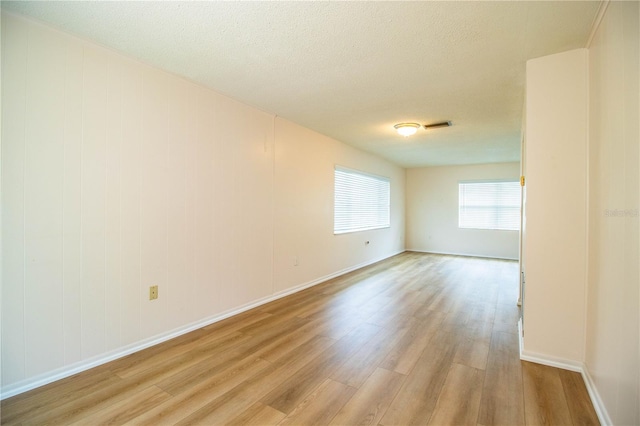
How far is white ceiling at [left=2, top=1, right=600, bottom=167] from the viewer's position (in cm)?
177

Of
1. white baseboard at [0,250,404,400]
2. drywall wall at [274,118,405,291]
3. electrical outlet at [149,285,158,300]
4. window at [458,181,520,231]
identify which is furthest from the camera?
window at [458,181,520,231]

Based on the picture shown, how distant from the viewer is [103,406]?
175 cm

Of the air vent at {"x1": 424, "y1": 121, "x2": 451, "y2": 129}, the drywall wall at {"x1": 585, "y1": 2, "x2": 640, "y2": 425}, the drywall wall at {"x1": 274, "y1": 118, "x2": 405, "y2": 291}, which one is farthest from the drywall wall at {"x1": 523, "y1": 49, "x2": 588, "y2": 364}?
the drywall wall at {"x1": 274, "y1": 118, "x2": 405, "y2": 291}

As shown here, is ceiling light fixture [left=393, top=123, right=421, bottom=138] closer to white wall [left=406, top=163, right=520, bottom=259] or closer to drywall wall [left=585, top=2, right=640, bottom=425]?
drywall wall [left=585, top=2, right=640, bottom=425]

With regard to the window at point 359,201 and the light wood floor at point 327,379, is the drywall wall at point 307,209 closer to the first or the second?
the window at point 359,201

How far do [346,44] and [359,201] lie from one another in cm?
398

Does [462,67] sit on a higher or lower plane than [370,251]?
higher

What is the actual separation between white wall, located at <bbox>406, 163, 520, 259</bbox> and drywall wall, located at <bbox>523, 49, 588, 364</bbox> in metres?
5.46

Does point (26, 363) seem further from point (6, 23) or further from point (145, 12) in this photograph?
point (145, 12)

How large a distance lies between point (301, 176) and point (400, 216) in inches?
178

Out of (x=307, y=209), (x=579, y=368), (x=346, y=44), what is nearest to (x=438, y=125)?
(x=307, y=209)

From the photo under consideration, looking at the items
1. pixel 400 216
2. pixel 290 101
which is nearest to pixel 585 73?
pixel 290 101

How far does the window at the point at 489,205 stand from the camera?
23.1 ft

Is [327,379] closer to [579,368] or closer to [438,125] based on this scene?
[579,368]
